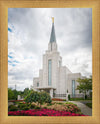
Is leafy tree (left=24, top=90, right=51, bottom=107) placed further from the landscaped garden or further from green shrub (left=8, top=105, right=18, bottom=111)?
green shrub (left=8, top=105, right=18, bottom=111)

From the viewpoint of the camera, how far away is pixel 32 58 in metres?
4.54

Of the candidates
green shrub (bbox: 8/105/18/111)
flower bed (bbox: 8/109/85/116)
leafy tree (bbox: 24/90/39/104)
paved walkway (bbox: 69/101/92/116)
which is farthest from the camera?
leafy tree (bbox: 24/90/39/104)

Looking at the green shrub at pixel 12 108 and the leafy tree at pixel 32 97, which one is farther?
the leafy tree at pixel 32 97

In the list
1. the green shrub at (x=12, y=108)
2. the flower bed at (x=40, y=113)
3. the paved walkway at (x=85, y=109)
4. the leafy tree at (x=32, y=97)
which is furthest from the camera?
the leafy tree at (x=32, y=97)

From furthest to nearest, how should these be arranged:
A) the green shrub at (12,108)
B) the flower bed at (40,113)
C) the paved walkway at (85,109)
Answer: the green shrub at (12,108)
the paved walkway at (85,109)
the flower bed at (40,113)

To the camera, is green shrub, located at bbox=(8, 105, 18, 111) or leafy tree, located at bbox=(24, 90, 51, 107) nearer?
green shrub, located at bbox=(8, 105, 18, 111)

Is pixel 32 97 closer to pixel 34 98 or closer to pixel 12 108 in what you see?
pixel 34 98

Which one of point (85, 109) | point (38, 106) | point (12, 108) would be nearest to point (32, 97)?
point (38, 106)

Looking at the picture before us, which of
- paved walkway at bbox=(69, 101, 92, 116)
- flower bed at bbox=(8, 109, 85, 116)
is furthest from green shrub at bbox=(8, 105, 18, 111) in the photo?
paved walkway at bbox=(69, 101, 92, 116)

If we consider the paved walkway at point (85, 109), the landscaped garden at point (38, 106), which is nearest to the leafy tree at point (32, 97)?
the landscaped garden at point (38, 106)

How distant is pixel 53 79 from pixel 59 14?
16.6ft

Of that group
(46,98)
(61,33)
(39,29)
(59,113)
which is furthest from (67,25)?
(59,113)

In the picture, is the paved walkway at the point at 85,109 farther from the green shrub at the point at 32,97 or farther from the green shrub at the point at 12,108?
the green shrub at the point at 12,108

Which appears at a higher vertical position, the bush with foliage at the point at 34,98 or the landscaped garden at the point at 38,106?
the bush with foliage at the point at 34,98
